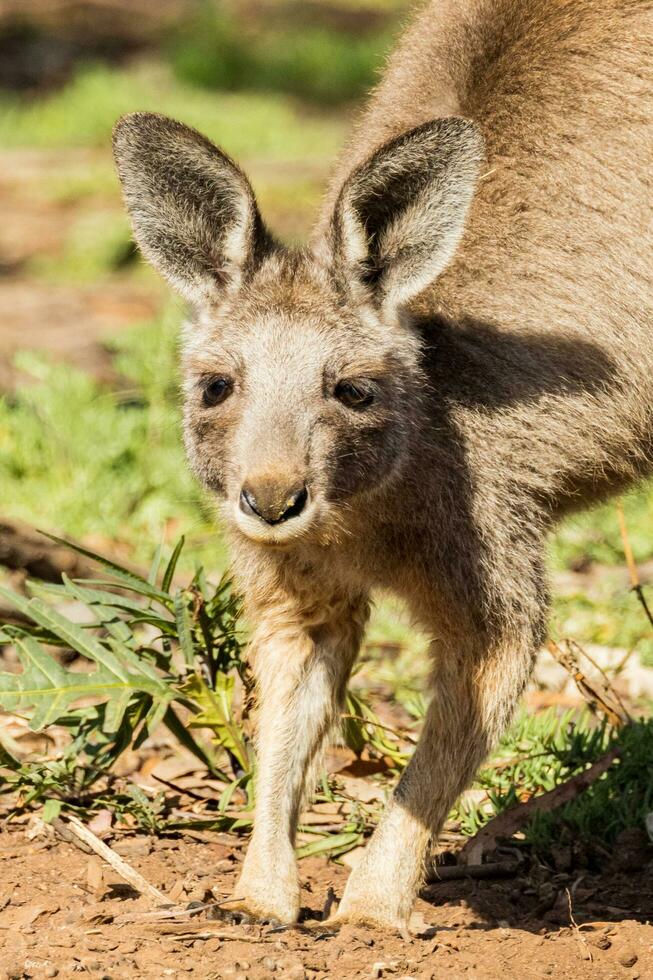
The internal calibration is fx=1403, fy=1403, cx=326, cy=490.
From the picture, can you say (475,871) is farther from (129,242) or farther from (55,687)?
(129,242)

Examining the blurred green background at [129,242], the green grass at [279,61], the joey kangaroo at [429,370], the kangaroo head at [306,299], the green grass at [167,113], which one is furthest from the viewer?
the green grass at [279,61]

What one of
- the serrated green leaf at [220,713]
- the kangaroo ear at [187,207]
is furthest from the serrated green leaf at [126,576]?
the kangaroo ear at [187,207]

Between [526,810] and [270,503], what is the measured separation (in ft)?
5.23

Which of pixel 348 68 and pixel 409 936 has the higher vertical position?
pixel 409 936

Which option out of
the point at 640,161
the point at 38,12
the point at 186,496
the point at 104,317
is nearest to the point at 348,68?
the point at 38,12

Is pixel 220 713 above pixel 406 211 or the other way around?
the other way around

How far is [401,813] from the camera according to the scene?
3.94 m

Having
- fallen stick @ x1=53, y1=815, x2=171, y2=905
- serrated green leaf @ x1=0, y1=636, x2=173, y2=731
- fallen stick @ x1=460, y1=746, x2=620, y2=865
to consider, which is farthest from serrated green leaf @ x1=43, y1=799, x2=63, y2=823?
fallen stick @ x1=460, y1=746, x2=620, y2=865

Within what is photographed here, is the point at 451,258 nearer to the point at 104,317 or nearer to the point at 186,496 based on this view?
the point at 186,496

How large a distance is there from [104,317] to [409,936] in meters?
5.36

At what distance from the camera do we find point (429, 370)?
398 centimetres

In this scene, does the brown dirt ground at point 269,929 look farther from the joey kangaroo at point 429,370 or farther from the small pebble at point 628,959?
the joey kangaroo at point 429,370

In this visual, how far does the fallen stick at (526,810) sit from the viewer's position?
432cm

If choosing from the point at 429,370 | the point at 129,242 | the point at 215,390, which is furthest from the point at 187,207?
the point at 129,242
